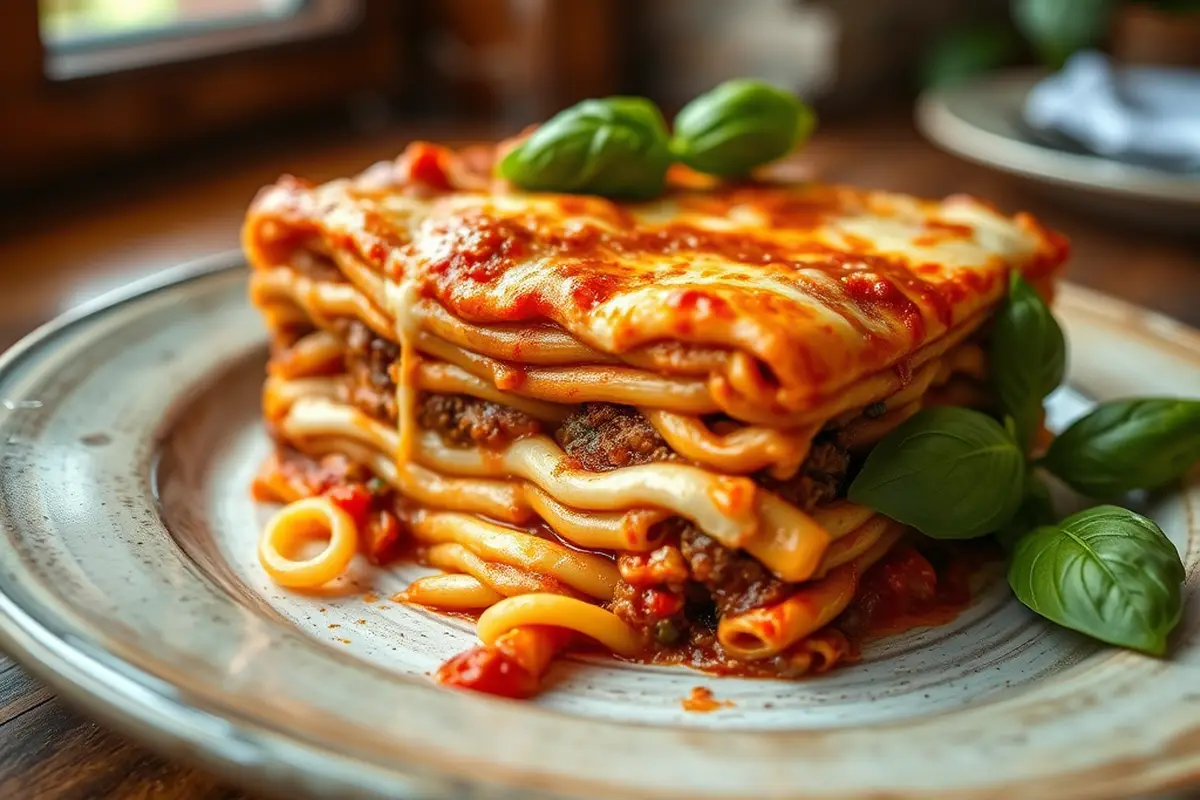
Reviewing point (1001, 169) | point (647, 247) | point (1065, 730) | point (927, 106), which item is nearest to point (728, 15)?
point (927, 106)

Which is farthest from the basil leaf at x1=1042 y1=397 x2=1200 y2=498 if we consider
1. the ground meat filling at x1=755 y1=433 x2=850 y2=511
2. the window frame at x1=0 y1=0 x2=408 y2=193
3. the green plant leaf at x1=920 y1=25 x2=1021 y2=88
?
the green plant leaf at x1=920 y1=25 x2=1021 y2=88

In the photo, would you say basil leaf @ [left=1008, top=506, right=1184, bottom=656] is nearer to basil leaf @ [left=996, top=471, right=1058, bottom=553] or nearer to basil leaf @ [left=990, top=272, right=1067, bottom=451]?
basil leaf @ [left=996, top=471, right=1058, bottom=553]

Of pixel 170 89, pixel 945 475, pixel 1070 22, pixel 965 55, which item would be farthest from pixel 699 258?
pixel 965 55

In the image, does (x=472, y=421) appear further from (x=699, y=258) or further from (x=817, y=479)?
(x=817, y=479)

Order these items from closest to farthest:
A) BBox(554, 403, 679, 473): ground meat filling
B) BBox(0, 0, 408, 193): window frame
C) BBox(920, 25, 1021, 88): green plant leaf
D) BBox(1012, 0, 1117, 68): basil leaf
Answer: BBox(554, 403, 679, 473): ground meat filling → BBox(0, 0, 408, 193): window frame → BBox(1012, 0, 1117, 68): basil leaf → BBox(920, 25, 1021, 88): green plant leaf

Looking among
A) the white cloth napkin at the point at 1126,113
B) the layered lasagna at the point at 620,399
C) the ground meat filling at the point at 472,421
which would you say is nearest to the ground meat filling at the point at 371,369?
the layered lasagna at the point at 620,399

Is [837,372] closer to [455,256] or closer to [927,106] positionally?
[455,256]
